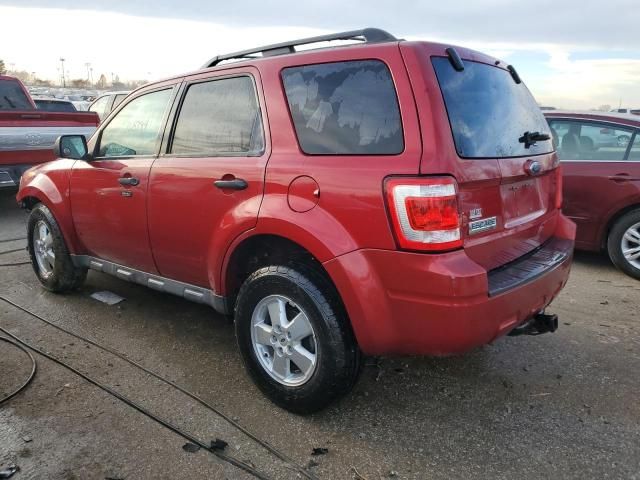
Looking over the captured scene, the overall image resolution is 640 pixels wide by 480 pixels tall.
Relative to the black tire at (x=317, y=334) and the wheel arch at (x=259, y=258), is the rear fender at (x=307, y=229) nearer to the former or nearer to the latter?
the wheel arch at (x=259, y=258)

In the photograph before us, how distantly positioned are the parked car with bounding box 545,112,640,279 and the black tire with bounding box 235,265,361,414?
384 centimetres

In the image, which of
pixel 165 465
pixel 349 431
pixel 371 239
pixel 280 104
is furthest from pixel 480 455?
pixel 280 104

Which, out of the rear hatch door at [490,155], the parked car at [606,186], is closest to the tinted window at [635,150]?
the parked car at [606,186]

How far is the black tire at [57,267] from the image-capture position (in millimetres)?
4551

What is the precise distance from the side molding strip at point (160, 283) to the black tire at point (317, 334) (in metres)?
0.40

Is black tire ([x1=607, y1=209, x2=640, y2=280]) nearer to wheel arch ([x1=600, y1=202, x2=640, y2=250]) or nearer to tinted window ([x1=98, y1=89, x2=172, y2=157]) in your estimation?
wheel arch ([x1=600, y1=202, x2=640, y2=250])

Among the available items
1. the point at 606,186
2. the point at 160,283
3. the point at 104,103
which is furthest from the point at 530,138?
the point at 104,103

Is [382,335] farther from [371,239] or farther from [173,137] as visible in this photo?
[173,137]

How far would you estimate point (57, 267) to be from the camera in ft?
15.1

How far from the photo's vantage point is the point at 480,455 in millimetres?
2557

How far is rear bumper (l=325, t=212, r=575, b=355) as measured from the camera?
90.7 inches

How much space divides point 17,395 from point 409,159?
8.53 ft

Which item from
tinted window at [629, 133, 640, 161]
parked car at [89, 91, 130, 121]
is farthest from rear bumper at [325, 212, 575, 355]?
parked car at [89, 91, 130, 121]

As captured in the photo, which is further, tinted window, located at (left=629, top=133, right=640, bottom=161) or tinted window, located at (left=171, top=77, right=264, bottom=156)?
tinted window, located at (left=629, top=133, right=640, bottom=161)
